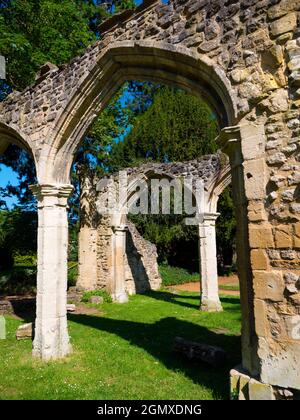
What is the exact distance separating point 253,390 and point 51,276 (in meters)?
3.51

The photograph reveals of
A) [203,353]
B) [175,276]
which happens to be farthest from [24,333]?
[175,276]

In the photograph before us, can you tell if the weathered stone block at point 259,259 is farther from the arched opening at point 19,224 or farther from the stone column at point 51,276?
the arched opening at point 19,224

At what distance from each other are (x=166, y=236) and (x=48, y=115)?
1366 centimetres

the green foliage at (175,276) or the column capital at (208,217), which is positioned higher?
the column capital at (208,217)

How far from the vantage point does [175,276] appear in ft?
58.6

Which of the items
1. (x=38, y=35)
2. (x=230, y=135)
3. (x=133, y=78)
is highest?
(x=38, y=35)

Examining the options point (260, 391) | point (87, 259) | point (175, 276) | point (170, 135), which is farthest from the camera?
point (170, 135)

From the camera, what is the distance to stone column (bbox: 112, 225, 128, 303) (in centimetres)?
1140

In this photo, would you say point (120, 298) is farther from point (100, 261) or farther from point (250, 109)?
point (250, 109)

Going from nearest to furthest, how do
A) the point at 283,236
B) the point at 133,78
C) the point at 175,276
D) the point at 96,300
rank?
the point at 283,236 → the point at 133,78 → the point at 96,300 → the point at 175,276

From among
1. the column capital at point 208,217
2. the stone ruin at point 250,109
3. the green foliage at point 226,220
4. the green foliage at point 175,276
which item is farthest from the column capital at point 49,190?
the green foliage at point 226,220

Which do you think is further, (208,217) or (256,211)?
(208,217)

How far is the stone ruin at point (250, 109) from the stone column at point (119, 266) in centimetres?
634

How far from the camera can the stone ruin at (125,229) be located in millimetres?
9766
